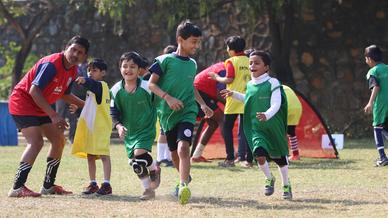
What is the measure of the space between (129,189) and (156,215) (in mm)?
2328

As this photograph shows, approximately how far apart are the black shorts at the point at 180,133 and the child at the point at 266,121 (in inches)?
25.1

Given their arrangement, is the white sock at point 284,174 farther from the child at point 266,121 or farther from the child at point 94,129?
the child at point 94,129

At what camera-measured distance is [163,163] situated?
11656mm

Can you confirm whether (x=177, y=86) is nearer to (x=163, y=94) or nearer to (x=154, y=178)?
(x=163, y=94)

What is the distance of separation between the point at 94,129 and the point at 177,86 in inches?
53.1

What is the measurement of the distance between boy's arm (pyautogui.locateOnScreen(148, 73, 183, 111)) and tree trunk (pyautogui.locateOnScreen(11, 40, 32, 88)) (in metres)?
13.0

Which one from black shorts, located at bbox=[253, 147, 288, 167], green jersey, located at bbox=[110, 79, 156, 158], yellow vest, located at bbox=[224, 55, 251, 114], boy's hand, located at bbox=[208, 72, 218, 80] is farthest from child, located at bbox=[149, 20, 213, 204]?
yellow vest, located at bbox=[224, 55, 251, 114]

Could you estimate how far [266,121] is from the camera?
801 cm

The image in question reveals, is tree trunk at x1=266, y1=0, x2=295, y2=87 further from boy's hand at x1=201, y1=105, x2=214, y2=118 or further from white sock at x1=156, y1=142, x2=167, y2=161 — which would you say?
boy's hand at x1=201, y1=105, x2=214, y2=118

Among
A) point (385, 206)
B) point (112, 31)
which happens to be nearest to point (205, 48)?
point (112, 31)

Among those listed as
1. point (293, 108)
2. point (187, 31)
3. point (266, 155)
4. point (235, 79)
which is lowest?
point (266, 155)

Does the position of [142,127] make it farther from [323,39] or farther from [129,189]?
[323,39]

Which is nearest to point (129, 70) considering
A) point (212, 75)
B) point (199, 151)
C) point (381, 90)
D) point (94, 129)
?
point (94, 129)

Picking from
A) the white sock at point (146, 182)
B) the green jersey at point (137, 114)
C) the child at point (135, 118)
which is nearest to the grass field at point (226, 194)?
the white sock at point (146, 182)
